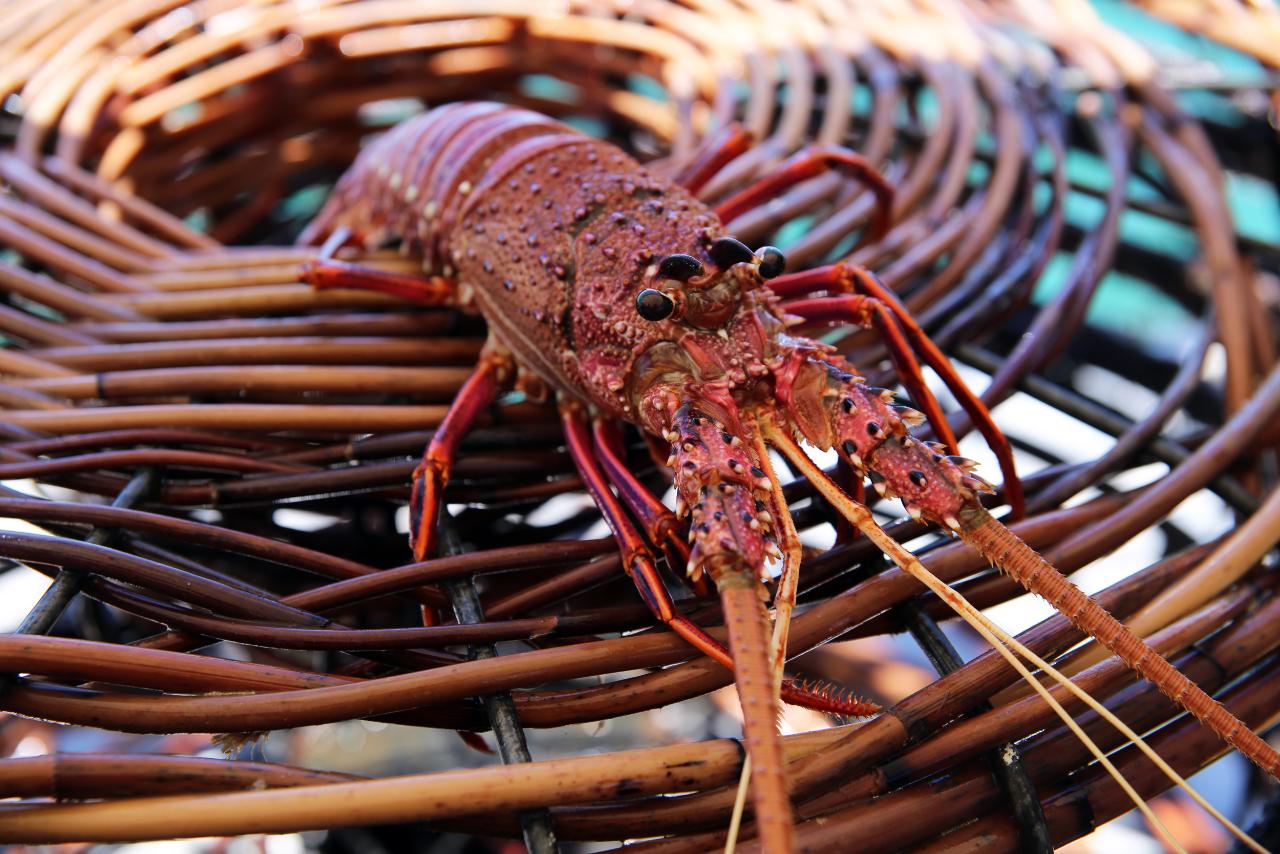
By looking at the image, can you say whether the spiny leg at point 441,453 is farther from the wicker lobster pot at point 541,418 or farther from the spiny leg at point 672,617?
the spiny leg at point 672,617

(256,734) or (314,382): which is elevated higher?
(314,382)

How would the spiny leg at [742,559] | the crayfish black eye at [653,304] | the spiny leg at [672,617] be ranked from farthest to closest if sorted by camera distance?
the crayfish black eye at [653,304] → the spiny leg at [672,617] → the spiny leg at [742,559]

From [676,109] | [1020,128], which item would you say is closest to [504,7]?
[676,109]

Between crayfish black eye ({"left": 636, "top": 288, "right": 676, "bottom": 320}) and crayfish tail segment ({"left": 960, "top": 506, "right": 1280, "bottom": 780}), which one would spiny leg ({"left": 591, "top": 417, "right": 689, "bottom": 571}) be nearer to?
crayfish black eye ({"left": 636, "top": 288, "right": 676, "bottom": 320})

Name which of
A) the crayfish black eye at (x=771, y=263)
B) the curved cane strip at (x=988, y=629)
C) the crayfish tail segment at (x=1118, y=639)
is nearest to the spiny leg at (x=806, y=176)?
the crayfish black eye at (x=771, y=263)

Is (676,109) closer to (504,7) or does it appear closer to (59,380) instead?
(504,7)

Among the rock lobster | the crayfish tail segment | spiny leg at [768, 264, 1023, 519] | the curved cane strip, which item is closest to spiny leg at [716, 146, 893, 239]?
the rock lobster
